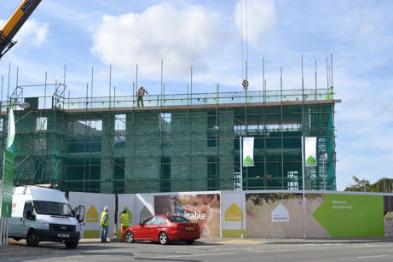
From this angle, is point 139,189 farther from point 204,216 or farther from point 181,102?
point 204,216

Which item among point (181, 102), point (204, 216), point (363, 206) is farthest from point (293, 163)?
→ point (204, 216)

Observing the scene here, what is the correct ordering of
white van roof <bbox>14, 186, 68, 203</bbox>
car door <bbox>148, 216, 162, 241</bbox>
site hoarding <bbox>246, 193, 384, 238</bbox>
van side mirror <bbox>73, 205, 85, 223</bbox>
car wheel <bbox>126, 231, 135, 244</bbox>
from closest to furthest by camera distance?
white van roof <bbox>14, 186, 68, 203</bbox>, van side mirror <bbox>73, 205, 85, 223</bbox>, car door <bbox>148, 216, 162, 241</bbox>, car wheel <bbox>126, 231, 135, 244</bbox>, site hoarding <bbox>246, 193, 384, 238</bbox>

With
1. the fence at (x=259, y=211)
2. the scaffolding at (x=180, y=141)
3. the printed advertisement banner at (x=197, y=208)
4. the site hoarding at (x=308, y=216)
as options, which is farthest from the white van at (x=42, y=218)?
the scaffolding at (x=180, y=141)

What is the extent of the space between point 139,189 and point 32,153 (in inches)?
344

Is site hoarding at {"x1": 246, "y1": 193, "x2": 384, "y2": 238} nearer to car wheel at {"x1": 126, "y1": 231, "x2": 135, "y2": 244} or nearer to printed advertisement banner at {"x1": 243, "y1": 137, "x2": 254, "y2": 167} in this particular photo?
car wheel at {"x1": 126, "y1": 231, "x2": 135, "y2": 244}

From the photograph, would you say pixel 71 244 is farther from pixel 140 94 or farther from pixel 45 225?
pixel 140 94

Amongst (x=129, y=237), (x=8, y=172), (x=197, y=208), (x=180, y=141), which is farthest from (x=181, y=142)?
(x=8, y=172)

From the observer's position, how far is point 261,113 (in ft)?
153

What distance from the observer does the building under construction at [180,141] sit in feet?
151

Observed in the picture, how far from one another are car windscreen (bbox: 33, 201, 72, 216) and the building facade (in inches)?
863

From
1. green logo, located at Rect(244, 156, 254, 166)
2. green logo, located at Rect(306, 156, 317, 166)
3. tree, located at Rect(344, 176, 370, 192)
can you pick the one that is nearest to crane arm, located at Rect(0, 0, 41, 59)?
green logo, located at Rect(244, 156, 254, 166)

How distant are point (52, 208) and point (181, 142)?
23696 millimetres

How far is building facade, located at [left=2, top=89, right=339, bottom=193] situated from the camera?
151ft

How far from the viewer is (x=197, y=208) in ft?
103
